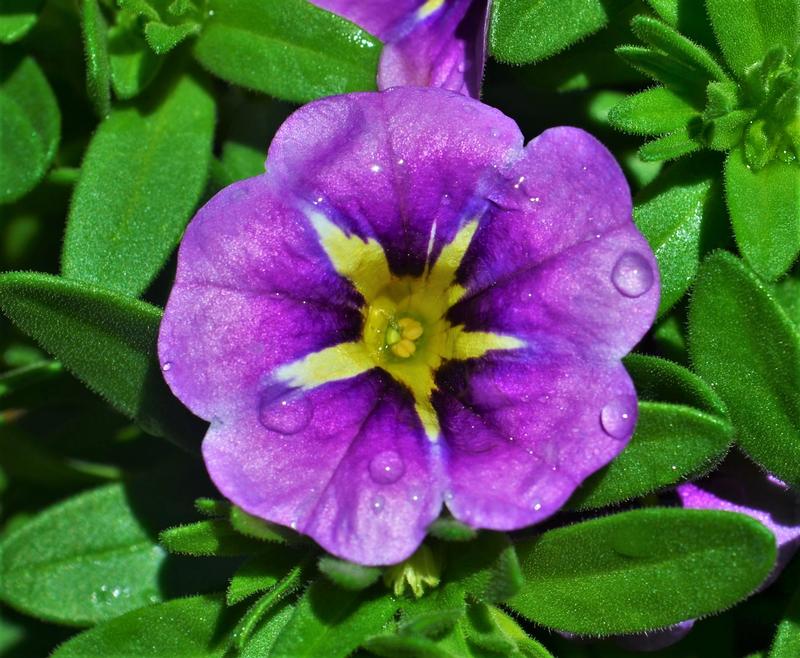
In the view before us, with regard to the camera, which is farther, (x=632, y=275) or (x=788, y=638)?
(x=788, y=638)

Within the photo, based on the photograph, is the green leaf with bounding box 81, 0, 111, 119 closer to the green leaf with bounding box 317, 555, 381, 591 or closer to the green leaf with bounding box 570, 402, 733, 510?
the green leaf with bounding box 317, 555, 381, 591

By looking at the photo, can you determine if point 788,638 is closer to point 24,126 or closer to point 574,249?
point 574,249

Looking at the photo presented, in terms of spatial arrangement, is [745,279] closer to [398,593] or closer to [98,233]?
[398,593]

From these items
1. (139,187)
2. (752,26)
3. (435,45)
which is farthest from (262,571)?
(752,26)

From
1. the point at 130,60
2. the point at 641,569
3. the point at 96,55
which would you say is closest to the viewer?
the point at 641,569

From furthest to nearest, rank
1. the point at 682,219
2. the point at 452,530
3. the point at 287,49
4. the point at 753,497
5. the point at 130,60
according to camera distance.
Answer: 1. the point at 130,60
2. the point at 287,49
3. the point at 753,497
4. the point at 682,219
5. the point at 452,530

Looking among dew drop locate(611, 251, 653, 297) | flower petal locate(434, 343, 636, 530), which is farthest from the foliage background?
dew drop locate(611, 251, 653, 297)
